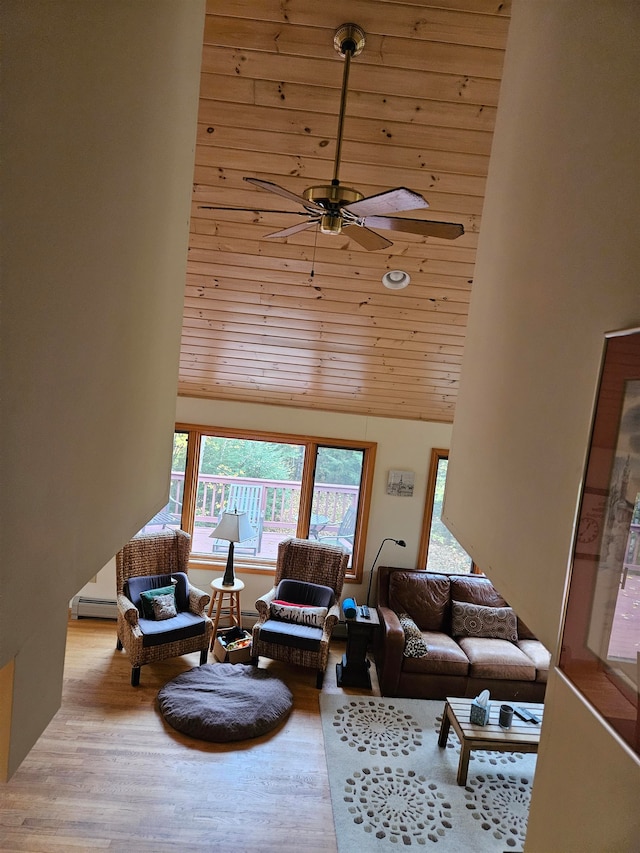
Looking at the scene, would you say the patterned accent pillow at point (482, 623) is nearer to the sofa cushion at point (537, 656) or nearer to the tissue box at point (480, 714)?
the sofa cushion at point (537, 656)

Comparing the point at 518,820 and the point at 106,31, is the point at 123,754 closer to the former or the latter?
the point at 518,820

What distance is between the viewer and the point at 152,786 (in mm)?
3475

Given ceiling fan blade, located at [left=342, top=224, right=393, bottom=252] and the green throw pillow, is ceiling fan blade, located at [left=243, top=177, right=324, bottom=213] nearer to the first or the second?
ceiling fan blade, located at [left=342, top=224, right=393, bottom=252]

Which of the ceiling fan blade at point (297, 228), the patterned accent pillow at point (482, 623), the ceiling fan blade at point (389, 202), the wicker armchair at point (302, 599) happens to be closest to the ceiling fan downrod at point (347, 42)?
the ceiling fan blade at point (297, 228)

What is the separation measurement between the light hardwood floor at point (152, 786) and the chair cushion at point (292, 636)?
0.46 meters

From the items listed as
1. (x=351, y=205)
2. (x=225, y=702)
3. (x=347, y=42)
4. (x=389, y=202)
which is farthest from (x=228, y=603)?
(x=347, y=42)

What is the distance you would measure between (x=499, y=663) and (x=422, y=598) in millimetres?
914

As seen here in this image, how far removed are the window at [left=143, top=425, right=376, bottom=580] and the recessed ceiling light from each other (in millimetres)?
2275

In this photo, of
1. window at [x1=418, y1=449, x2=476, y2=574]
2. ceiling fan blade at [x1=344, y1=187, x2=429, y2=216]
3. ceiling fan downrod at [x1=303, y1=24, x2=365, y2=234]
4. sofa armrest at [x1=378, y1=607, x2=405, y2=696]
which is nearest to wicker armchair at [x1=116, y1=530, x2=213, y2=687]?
sofa armrest at [x1=378, y1=607, x2=405, y2=696]

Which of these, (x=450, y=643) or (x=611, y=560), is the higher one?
(x=611, y=560)

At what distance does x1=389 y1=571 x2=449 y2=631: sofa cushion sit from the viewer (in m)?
5.43

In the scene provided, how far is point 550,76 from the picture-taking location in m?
1.60

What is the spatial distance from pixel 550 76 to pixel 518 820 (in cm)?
393

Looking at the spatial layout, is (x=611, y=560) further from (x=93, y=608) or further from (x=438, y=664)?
(x=93, y=608)
